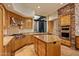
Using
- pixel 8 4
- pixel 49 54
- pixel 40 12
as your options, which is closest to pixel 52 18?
pixel 40 12

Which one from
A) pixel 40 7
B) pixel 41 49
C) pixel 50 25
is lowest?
pixel 41 49

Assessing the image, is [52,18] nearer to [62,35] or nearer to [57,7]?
[57,7]

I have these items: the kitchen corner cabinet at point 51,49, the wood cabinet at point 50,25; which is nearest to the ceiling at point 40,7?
the wood cabinet at point 50,25

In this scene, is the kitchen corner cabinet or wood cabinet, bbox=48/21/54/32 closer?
the kitchen corner cabinet

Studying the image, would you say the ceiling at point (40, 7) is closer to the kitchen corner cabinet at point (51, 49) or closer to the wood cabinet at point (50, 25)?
the wood cabinet at point (50, 25)

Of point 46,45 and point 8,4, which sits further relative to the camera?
point 46,45

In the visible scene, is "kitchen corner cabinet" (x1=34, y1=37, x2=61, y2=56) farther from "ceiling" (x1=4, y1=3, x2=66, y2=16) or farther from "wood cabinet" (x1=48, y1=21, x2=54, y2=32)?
"ceiling" (x1=4, y1=3, x2=66, y2=16)

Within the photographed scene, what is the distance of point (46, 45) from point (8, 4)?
2.93 feet

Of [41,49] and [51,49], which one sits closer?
[51,49]

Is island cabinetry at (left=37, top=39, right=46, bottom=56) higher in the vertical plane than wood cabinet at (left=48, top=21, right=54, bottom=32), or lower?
lower

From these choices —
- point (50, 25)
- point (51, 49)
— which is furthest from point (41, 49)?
point (50, 25)

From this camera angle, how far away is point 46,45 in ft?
6.64

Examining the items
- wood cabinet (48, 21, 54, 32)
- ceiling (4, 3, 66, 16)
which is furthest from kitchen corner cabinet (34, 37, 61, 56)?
ceiling (4, 3, 66, 16)

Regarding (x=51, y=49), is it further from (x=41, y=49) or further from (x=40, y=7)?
(x=40, y=7)
